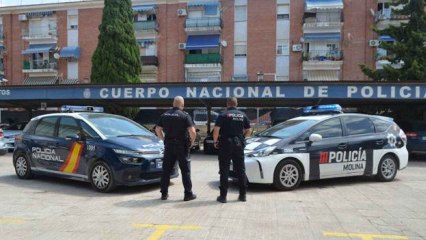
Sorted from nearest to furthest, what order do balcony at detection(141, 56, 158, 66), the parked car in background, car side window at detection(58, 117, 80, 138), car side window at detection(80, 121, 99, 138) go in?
car side window at detection(80, 121, 99, 138)
car side window at detection(58, 117, 80, 138)
the parked car in background
balcony at detection(141, 56, 158, 66)

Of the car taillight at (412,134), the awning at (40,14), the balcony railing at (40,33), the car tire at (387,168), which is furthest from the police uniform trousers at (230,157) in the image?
the awning at (40,14)

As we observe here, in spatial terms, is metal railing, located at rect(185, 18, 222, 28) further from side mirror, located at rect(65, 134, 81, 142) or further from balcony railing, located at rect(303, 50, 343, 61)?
side mirror, located at rect(65, 134, 81, 142)

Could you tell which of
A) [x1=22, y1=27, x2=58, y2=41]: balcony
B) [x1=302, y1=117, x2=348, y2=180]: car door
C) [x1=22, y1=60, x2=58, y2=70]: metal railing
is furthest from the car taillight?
[x1=22, y1=27, x2=58, y2=41]: balcony

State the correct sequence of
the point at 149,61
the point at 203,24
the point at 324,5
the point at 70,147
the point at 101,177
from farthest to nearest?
1. the point at 149,61
2. the point at 203,24
3. the point at 324,5
4. the point at 70,147
5. the point at 101,177

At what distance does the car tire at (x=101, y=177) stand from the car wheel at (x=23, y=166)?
99.4 inches

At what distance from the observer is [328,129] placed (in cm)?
994

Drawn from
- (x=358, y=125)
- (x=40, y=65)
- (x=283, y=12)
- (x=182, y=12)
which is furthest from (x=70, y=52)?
(x=358, y=125)

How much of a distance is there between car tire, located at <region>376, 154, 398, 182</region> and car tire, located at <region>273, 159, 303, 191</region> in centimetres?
231

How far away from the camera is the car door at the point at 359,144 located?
998cm

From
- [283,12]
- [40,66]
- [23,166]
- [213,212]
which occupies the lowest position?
[213,212]

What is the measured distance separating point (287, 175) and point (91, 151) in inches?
160

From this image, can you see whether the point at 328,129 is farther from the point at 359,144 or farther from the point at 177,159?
the point at 177,159

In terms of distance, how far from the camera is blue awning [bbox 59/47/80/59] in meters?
42.4

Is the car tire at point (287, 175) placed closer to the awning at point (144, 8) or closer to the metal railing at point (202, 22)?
the metal railing at point (202, 22)
